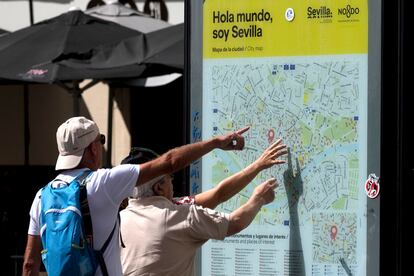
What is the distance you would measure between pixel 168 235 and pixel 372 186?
982 mm

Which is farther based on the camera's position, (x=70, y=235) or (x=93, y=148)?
(x=93, y=148)

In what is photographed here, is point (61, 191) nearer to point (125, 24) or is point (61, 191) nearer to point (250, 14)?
point (250, 14)

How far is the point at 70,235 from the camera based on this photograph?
→ 4375 mm

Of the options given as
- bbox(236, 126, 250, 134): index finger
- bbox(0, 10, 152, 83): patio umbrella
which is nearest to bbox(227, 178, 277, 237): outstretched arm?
bbox(236, 126, 250, 134): index finger

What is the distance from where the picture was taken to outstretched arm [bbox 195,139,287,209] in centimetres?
493

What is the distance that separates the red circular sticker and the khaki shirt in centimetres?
67

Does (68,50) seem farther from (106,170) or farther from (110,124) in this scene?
(106,170)

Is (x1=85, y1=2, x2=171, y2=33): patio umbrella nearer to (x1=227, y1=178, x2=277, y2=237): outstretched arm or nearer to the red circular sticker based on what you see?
(x1=227, y1=178, x2=277, y2=237): outstretched arm

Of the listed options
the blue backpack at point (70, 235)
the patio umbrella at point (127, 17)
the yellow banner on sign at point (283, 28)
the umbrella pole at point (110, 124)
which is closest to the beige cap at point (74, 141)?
the blue backpack at point (70, 235)

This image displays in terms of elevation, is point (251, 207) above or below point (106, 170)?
below

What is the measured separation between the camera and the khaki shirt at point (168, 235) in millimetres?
4727

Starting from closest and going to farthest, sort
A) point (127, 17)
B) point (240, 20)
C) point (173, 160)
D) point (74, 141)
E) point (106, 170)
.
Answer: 1. point (173, 160)
2. point (106, 170)
3. point (74, 141)
4. point (240, 20)
5. point (127, 17)

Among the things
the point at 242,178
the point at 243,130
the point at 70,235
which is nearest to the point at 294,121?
the point at 243,130

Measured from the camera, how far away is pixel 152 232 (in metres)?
4.81
